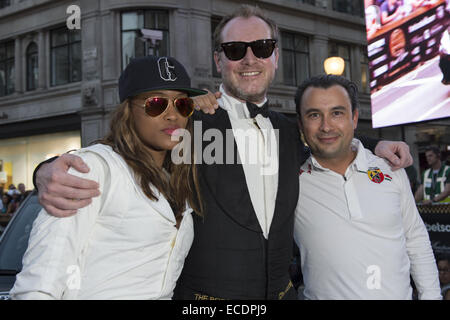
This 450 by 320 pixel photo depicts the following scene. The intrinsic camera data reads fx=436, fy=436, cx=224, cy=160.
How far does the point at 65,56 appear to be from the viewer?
19000 mm

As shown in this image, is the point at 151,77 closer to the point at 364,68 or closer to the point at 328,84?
the point at 328,84

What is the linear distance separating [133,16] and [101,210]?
A: 16.9 meters

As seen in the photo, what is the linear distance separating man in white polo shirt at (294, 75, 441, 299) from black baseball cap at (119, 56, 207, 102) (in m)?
0.83

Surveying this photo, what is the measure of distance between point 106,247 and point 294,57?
797 inches

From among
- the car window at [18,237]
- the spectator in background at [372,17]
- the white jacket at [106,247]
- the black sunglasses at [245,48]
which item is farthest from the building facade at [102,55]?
the white jacket at [106,247]

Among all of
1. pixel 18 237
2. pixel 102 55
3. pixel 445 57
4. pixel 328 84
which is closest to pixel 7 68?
pixel 102 55

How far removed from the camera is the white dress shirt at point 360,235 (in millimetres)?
2359

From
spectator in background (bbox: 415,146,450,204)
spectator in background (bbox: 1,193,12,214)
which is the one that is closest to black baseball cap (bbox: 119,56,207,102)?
spectator in background (bbox: 415,146,450,204)

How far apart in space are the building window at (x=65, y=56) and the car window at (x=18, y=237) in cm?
1604

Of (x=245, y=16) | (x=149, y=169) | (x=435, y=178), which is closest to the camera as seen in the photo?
(x=149, y=169)

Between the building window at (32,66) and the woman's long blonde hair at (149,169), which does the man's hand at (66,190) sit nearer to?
the woman's long blonde hair at (149,169)

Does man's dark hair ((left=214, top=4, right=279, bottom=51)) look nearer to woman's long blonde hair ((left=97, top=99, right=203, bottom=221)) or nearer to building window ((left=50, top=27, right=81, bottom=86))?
woman's long blonde hair ((left=97, top=99, right=203, bottom=221))

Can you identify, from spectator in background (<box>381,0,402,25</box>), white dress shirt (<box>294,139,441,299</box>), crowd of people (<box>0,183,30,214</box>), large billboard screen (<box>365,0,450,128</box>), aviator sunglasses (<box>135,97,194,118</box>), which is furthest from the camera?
crowd of people (<box>0,183,30,214</box>)

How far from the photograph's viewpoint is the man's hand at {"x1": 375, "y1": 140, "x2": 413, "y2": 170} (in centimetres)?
263
